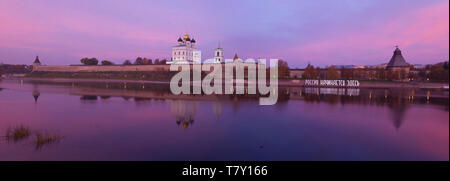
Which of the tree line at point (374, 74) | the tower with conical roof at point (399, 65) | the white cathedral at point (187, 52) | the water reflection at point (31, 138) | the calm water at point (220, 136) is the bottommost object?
the calm water at point (220, 136)

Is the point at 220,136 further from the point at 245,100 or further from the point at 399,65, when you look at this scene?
the point at 399,65

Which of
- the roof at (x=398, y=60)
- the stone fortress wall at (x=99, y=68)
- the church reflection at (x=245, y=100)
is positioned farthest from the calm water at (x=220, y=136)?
the stone fortress wall at (x=99, y=68)

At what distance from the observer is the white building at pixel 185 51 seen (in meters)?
53.8

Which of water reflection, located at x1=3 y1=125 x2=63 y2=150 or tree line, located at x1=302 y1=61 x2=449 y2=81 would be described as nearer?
water reflection, located at x1=3 y1=125 x2=63 y2=150

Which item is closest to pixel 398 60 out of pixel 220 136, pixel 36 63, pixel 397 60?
pixel 397 60

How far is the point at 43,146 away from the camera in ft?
19.7

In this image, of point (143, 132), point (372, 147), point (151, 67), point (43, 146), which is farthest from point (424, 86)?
point (151, 67)

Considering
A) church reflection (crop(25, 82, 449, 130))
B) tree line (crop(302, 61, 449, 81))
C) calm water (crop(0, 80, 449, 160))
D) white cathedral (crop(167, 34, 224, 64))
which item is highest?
white cathedral (crop(167, 34, 224, 64))

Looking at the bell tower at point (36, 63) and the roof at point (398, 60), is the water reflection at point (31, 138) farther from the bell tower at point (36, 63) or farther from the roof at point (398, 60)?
the bell tower at point (36, 63)

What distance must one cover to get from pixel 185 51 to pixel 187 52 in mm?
783

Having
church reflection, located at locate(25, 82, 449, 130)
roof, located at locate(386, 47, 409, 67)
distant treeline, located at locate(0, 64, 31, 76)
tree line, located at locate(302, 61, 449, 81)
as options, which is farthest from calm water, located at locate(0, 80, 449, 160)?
distant treeline, located at locate(0, 64, 31, 76)

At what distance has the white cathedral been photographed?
53844mm

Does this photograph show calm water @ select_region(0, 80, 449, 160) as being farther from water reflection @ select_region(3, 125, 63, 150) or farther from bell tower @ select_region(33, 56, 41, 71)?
bell tower @ select_region(33, 56, 41, 71)

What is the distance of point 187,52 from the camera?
54.5 meters
